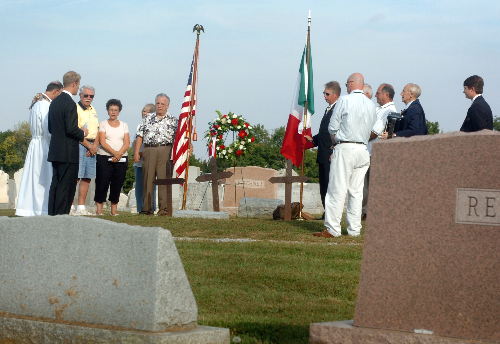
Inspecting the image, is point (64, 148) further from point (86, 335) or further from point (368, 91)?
point (86, 335)

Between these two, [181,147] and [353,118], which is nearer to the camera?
[353,118]

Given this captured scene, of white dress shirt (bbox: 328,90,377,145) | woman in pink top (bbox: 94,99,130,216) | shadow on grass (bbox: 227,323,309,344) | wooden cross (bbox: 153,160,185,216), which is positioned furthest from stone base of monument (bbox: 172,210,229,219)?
shadow on grass (bbox: 227,323,309,344)

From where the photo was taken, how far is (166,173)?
12.3 meters

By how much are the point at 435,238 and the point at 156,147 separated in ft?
29.9

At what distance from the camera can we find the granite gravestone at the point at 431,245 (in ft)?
11.6

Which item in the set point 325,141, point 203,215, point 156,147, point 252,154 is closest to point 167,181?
point 156,147

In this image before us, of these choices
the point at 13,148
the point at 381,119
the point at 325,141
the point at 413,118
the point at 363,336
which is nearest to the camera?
the point at 363,336

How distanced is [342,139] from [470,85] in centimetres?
205

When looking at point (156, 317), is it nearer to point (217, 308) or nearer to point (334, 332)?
point (334, 332)

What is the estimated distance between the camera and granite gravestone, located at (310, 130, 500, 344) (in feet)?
11.6

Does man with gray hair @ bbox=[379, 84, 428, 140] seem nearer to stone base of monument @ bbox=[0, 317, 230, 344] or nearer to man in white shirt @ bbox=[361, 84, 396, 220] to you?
man in white shirt @ bbox=[361, 84, 396, 220]

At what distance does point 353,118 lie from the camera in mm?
8578

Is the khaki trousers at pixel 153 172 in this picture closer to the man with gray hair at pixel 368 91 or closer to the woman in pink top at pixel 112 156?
the woman in pink top at pixel 112 156

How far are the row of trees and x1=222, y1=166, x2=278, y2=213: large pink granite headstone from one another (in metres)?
0.43
